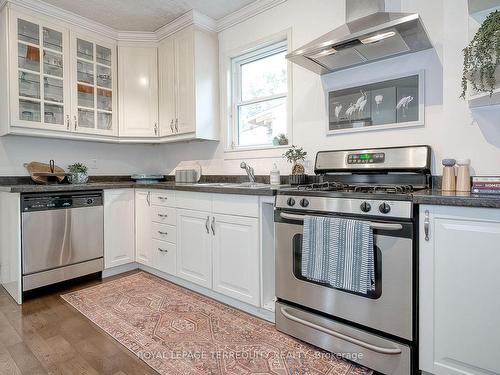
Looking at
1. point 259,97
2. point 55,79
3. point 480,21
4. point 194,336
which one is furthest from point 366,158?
point 55,79

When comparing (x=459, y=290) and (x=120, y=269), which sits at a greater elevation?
(x=459, y=290)

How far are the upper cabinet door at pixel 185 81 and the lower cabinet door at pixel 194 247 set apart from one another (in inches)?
40.7

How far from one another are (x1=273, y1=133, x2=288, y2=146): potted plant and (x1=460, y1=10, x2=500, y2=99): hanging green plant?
1.40 m

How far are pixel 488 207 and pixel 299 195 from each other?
914 mm

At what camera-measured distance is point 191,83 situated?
306 cm

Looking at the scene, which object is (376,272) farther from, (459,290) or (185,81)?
(185,81)

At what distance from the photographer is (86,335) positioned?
192 centimetres

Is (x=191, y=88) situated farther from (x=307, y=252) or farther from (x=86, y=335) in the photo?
(x=86, y=335)

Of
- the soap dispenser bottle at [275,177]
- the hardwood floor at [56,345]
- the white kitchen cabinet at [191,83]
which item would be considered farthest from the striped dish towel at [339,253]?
the white kitchen cabinet at [191,83]

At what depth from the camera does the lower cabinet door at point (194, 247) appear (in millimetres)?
2408

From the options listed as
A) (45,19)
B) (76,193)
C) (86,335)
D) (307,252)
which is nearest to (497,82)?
(307,252)

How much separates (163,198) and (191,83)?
1.23 metres

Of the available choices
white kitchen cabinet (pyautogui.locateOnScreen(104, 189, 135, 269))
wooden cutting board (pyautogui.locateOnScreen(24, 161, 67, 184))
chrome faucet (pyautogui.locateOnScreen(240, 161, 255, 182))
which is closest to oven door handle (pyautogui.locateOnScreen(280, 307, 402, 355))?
chrome faucet (pyautogui.locateOnScreen(240, 161, 255, 182))

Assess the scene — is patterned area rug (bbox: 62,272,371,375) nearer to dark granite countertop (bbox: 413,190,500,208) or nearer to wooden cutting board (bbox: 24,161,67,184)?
dark granite countertop (bbox: 413,190,500,208)
